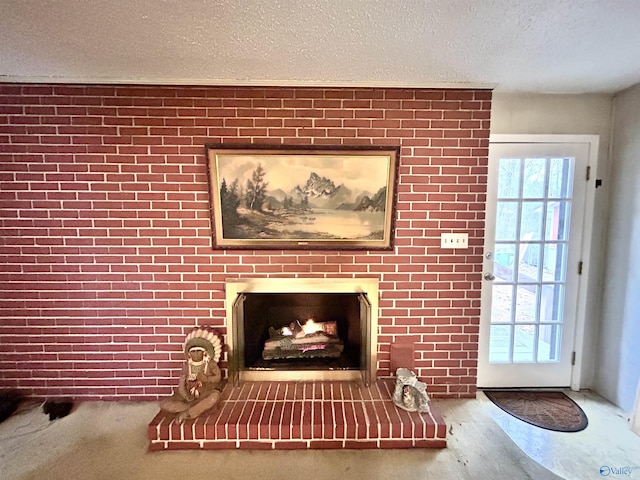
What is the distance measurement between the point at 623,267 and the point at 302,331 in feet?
7.71

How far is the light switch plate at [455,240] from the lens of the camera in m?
2.22

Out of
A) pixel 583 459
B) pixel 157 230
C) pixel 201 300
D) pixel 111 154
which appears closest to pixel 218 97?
pixel 111 154

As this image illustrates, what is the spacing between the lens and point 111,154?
7.04 ft

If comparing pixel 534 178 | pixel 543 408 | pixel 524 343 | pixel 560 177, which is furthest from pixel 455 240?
pixel 543 408

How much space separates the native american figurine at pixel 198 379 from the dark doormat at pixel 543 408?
203 centimetres

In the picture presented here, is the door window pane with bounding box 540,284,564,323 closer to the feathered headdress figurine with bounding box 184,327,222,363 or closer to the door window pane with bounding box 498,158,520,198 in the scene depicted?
the door window pane with bounding box 498,158,520,198

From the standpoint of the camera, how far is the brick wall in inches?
83.7

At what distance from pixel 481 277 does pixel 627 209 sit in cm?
115

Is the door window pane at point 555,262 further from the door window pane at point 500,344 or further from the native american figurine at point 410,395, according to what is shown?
the native american figurine at point 410,395

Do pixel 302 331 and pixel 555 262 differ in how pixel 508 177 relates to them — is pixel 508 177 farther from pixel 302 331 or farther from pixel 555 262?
pixel 302 331

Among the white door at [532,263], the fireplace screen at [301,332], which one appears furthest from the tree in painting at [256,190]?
the white door at [532,263]

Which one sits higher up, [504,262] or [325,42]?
[325,42]

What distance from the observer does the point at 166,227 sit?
220 centimetres

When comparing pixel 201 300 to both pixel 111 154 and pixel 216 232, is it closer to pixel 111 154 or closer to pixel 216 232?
pixel 216 232
